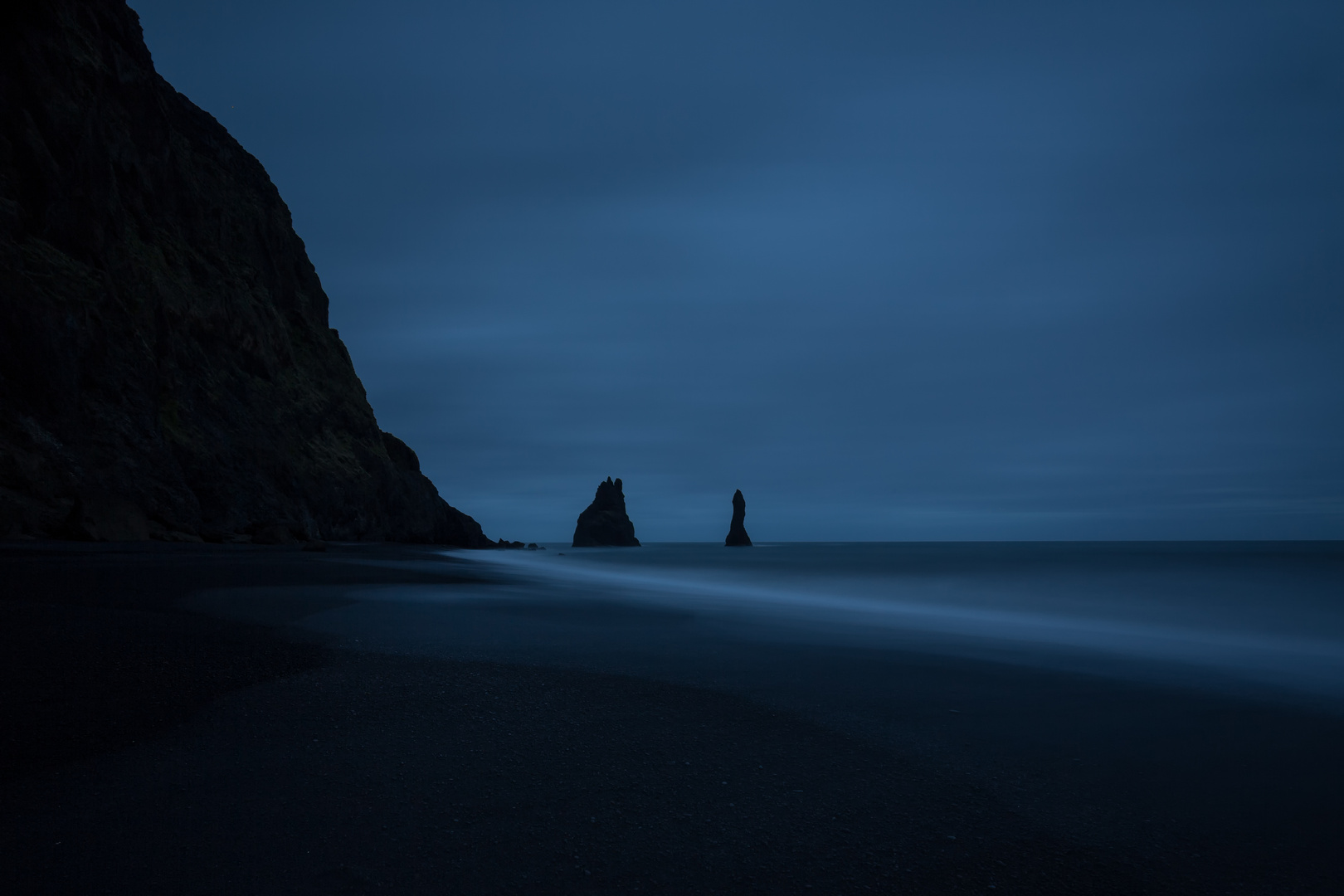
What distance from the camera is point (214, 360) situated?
1130 inches

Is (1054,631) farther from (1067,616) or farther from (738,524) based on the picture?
(738,524)

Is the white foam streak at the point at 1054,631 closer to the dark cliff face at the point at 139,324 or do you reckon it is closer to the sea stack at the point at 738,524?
the dark cliff face at the point at 139,324

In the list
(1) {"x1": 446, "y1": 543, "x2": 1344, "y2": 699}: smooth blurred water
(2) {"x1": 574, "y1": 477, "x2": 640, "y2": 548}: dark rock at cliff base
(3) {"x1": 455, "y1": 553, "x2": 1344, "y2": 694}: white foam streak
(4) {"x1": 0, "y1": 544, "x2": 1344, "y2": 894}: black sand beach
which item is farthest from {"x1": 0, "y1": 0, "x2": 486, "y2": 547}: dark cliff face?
(2) {"x1": 574, "y1": 477, "x2": 640, "y2": 548}: dark rock at cliff base

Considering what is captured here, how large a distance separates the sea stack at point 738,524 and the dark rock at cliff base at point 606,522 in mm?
20772

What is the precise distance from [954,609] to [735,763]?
47.7ft

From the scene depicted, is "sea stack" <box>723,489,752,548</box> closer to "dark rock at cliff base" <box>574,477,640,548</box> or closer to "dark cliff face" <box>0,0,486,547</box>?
"dark rock at cliff base" <box>574,477,640,548</box>

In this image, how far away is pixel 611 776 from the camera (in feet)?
10.3

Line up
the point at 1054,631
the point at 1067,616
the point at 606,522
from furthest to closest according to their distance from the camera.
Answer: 1. the point at 606,522
2. the point at 1067,616
3. the point at 1054,631

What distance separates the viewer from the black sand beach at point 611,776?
234 cm

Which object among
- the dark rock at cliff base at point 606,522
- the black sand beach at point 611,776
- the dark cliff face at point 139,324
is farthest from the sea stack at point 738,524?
the black sand beach at point 611,776

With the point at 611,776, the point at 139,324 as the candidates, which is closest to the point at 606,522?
the point at 139,324

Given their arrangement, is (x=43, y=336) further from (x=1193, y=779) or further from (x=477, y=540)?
(x=477, y=540)

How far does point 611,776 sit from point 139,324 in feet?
86.9

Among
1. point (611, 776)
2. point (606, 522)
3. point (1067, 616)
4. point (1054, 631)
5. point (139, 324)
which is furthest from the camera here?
point (606, 522)
